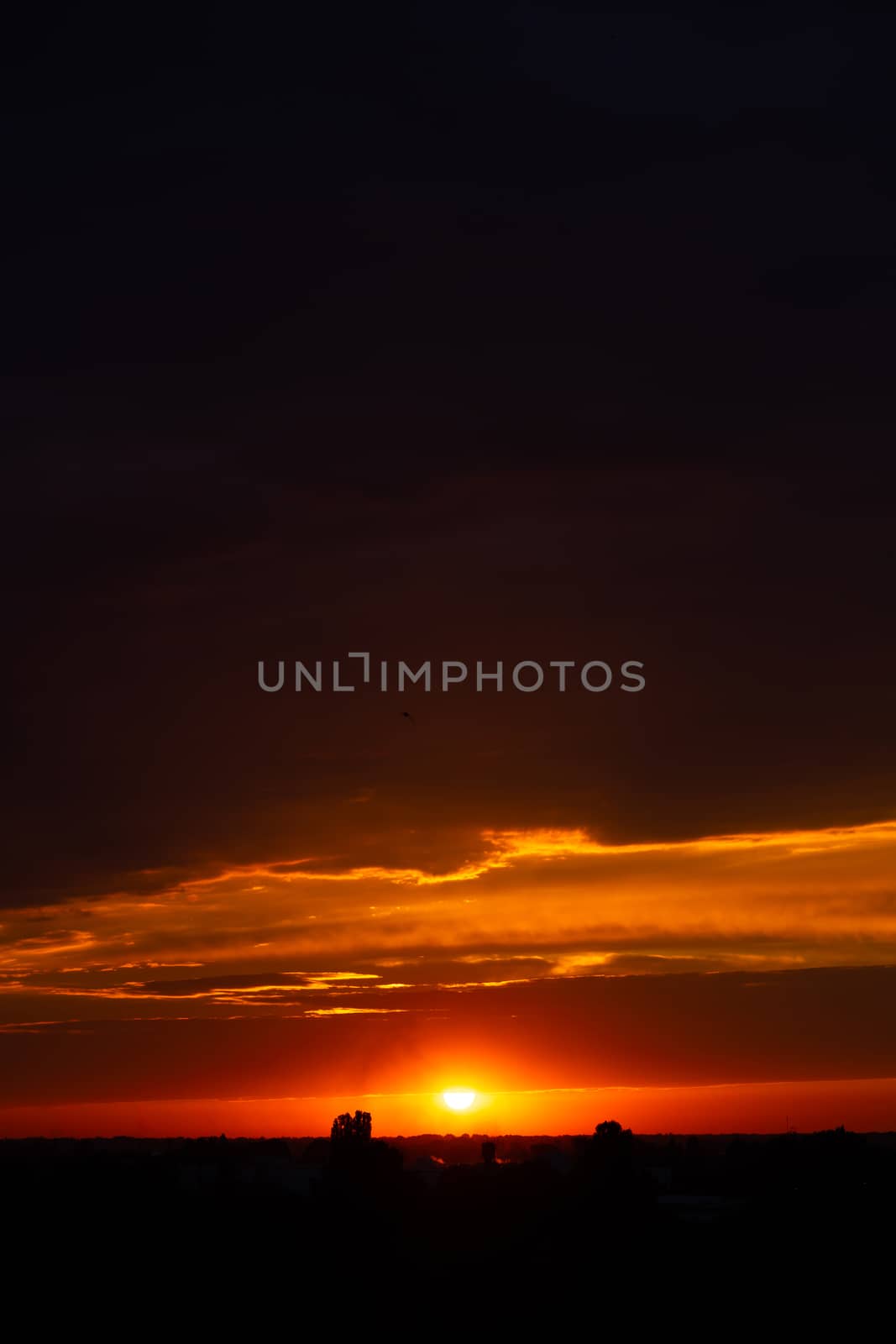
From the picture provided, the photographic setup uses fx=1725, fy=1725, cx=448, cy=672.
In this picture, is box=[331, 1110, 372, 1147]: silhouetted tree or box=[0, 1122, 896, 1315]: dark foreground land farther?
box=[331, 1110, 372, 1147]: silhouetted tree

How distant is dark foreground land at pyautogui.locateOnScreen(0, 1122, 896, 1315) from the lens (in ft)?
236

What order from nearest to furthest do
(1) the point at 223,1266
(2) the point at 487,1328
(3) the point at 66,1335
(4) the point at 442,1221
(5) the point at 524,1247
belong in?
(3) the point at 66,1335
(2) the point at 487,1328
(1) the point at 223,1266
(5) the point at 524,1247
(4) the point at 442,1221

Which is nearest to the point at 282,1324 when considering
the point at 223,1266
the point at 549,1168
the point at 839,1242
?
the point at 223,1266

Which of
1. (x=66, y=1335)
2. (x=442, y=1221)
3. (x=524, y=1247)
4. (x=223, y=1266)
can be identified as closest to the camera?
(x=66, y=1335)

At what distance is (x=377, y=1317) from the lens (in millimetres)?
67500

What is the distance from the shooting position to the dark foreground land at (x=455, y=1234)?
71.9 meters

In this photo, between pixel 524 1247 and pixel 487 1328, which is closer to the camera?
pixel 487 1328

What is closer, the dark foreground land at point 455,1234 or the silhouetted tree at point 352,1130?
the dark foreground land at point 455,1234

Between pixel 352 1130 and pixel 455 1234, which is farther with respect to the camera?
pixel 352 1130

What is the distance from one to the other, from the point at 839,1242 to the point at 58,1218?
126ft

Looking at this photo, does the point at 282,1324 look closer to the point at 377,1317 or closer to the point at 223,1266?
the point at 377,1317

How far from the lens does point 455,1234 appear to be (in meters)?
86.8

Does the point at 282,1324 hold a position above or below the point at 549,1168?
below

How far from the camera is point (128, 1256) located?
248ft
